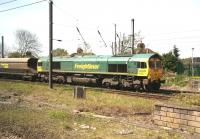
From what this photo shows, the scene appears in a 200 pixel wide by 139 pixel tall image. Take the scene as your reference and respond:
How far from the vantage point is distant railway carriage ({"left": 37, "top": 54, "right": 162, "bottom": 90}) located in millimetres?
27198

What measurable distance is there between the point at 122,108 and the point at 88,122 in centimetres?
340

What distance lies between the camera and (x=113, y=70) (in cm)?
2919

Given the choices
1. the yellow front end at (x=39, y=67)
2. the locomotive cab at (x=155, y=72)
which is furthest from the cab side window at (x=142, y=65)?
the yellow front end at (x=39, y=67)

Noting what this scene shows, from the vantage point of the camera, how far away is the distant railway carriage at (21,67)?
1586 inches

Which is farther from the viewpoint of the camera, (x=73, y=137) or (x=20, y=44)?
(x=20, y=44)

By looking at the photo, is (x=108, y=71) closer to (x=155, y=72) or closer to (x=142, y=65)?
(x=142, y=65)

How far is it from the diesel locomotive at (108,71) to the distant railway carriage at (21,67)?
21.0 inches

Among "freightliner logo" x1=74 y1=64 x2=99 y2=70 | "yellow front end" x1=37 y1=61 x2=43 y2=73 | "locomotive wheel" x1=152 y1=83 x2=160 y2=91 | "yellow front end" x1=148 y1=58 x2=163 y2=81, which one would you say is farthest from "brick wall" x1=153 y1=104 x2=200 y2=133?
"yellow front end" x1=37 y1=61 x2=43 y2=73

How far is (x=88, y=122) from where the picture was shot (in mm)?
12375

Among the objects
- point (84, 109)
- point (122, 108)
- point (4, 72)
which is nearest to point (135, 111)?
point (122, 108)

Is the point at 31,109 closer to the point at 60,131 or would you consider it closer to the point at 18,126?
the point at 18,126

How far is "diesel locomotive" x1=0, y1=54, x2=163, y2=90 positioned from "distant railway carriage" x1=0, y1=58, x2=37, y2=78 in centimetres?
53

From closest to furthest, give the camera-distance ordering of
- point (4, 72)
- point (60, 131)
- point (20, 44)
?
point (60, 131)
point (4, 72)
point (20, 44)

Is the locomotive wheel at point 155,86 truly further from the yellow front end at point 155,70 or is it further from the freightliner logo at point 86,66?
the freightliner logo at point 86,66
